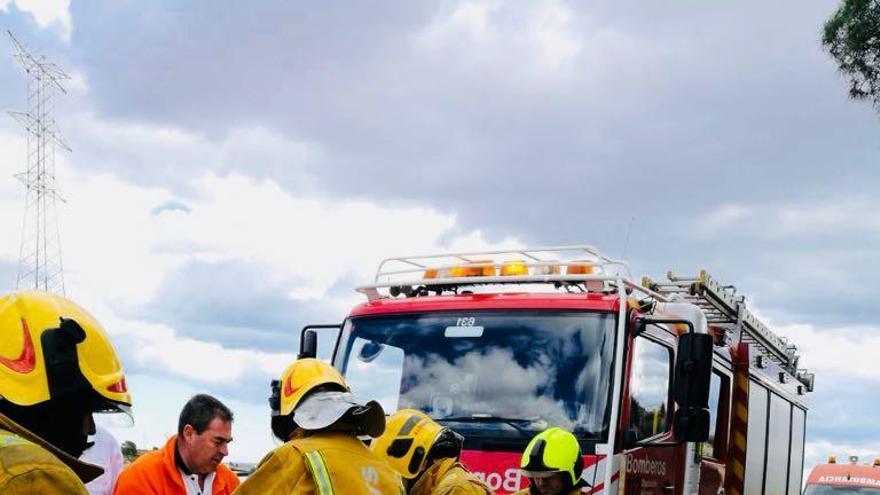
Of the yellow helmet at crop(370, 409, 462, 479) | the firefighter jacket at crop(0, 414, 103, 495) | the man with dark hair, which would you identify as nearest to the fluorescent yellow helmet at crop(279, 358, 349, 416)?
the yellow helmet at crop(370, 409, 462, 479)

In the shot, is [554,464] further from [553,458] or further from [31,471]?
[31,471]

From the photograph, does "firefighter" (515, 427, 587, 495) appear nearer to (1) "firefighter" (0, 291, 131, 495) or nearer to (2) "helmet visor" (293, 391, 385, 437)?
(2) "helmet visor" (293, 391, 385, 437)

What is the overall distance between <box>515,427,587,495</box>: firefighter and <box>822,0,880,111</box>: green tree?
1051 cm

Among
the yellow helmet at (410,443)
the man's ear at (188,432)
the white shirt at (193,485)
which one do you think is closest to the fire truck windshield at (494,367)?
the yellow helmet at (410,443)

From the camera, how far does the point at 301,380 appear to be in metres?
3.47

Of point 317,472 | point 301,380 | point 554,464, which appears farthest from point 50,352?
point 554,464

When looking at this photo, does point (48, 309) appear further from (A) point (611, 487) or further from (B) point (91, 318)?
(A) point (611, 487)

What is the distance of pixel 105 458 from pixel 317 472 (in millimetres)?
2633

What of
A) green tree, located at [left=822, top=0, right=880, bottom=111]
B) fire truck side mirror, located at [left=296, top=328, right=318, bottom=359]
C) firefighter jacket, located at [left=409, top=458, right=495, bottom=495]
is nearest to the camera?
firefighter jacket, located at [left=409, top=458, right=495, bottom=495]

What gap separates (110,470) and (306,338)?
2.56m

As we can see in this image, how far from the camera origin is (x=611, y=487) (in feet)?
20.1

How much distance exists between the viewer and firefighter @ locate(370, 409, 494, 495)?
455 centimetres

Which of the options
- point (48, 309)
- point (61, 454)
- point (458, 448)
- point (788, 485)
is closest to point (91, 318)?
point (48, 309)

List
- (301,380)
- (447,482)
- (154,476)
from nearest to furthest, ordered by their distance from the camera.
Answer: (301,380)
(447,482)
(154,476)
